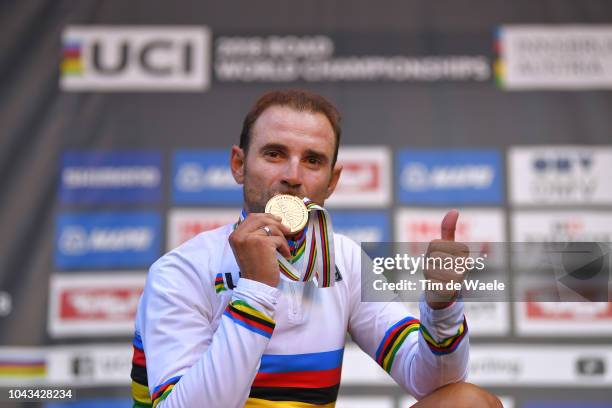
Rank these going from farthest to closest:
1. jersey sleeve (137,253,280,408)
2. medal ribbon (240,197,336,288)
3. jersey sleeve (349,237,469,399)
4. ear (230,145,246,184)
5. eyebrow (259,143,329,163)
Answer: ear (230,145,246,184) → eyebrow (259,143,329,163) → medal ribbon (240,197,336,288) → jersey sleeve (349,237,469,399) → jersey sleeve (137,253,280,408)

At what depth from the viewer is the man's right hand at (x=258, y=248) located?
51.8 inches

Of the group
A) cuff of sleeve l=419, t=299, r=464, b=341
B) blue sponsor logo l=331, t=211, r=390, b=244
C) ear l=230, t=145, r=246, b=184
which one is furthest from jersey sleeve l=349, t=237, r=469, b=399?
blue sponsor logo l=331, t=211, r=390, b=244

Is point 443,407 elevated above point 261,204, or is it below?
below

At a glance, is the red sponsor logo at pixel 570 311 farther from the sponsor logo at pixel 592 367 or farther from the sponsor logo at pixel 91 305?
the sponsor logo at pixel 91 305

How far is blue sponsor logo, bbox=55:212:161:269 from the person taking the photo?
314 cm

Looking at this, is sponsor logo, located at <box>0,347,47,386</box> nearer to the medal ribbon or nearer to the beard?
the beard

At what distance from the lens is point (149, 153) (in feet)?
10.6

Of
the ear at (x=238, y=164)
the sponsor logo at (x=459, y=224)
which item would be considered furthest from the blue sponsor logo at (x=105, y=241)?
the ear at (x=238, y=164)

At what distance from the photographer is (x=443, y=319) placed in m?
1.38

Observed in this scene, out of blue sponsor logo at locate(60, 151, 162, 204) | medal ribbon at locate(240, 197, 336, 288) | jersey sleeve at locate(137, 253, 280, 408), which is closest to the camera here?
jersey sleeve at locate(137, 253, 280, 408)

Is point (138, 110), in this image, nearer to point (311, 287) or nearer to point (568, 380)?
point (311, 287)

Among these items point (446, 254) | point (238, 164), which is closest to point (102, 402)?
point (238, 164)

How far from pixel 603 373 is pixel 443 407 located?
1992 mm

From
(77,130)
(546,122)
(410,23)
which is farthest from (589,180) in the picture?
(77,130)
